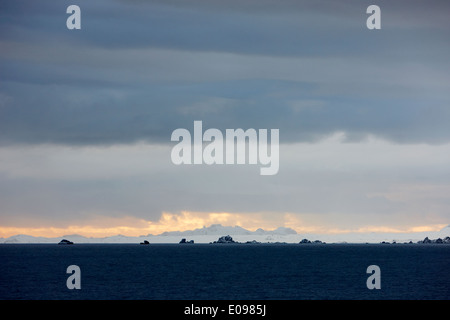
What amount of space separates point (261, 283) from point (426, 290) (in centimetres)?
3449

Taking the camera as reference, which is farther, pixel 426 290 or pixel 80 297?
pixel 426 290

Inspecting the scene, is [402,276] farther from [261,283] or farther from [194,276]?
[194,276]

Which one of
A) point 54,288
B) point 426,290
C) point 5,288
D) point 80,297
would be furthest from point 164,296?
point 426,290

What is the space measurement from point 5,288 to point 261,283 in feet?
175

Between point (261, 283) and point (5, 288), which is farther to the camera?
point (261, 283)

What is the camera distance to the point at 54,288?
12431 centimetres
